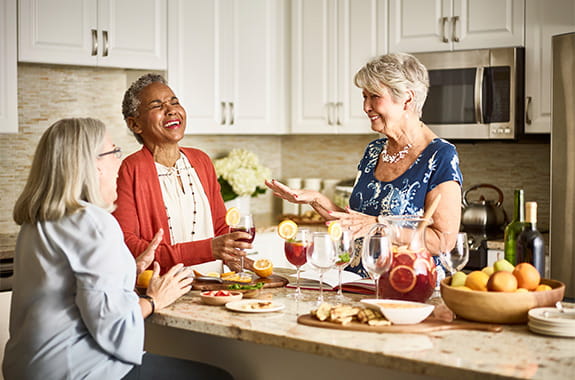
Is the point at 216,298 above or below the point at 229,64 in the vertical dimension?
below

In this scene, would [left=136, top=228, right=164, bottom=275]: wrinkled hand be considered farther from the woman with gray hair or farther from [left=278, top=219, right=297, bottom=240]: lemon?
→ [left=278, top=219, right=297, bottom=240]: lemon

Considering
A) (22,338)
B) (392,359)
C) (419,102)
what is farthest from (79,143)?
(419,102)

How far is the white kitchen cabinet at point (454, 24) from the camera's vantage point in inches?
153

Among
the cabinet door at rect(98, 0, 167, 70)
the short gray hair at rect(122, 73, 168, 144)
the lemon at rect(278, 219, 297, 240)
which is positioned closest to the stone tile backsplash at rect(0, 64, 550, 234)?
the cabinet door at rect(98, 0, 167, 70)

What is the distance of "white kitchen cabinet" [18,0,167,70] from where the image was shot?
11.6ft

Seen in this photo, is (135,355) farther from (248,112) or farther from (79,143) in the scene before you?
(248,112)

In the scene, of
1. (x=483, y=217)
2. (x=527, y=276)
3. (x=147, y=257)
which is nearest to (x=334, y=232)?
(x=527, y=276)

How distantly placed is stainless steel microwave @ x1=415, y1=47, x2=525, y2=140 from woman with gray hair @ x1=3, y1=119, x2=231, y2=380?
2528 mm

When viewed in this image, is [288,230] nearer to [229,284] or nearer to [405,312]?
[229,284]

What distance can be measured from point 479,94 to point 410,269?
2.22 meters

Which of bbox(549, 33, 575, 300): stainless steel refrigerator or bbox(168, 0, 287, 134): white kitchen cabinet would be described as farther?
bbox(168, 0, 287, 134): white kitchen cabinet

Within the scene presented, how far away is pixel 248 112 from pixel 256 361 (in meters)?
2.53

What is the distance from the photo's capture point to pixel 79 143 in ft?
6.31

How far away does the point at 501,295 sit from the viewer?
177cm
